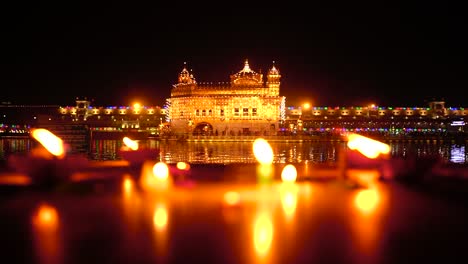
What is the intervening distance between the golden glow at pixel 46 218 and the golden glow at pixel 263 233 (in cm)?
392

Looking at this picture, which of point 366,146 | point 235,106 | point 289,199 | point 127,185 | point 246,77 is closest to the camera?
point 289,199

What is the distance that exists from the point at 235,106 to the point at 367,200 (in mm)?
65948

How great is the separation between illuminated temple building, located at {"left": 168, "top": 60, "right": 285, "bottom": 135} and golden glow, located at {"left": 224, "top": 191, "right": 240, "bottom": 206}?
202ft

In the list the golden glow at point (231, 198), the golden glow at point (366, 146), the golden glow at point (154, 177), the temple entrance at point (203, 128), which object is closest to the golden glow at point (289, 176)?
the golden glow at point (366, 146)

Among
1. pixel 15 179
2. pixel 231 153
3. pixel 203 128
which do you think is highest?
pixel 203 128

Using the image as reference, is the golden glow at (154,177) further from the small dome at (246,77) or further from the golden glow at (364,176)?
the small dome at (246,77)

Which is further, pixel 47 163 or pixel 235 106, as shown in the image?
pixel 235 106

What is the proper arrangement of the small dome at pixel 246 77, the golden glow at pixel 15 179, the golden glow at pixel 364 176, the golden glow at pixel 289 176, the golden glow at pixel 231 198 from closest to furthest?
the golden glow at pixel 231 198 → the golden glow at pixel 15 179 → the golden glow at pixel 364 176 → the golden glow at pixel 289 176 → the small dome at pixel 246 77

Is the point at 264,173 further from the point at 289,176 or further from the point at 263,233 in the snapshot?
the point at 263,233

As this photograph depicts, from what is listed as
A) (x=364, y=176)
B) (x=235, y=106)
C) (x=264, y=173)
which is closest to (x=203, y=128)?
(x=235, y=106)

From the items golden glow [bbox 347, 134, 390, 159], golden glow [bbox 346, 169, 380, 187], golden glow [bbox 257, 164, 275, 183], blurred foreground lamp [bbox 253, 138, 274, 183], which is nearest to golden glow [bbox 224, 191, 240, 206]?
blurred foreground lamp [bbox 253, 138, 274, 183]

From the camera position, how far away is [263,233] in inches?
341

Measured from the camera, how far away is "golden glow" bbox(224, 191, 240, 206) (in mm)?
11672

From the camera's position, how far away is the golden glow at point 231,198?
11.7 m
